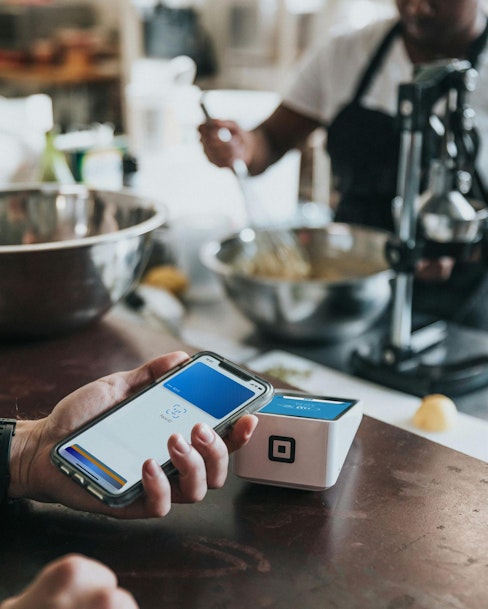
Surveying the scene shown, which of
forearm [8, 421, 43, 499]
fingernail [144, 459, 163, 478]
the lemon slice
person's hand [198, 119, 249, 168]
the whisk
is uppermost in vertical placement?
person's hand [198, 119, 249, 168]

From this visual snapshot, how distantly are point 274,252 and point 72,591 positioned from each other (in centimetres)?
123

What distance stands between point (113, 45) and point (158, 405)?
4.88 m

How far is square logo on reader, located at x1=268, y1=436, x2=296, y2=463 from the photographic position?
705mm

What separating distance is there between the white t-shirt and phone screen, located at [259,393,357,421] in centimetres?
105

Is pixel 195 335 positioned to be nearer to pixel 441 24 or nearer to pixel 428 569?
pixel 441 24

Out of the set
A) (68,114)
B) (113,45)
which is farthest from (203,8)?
(68,114)

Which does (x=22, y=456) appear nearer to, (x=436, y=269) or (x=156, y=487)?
(x=156, y=487)

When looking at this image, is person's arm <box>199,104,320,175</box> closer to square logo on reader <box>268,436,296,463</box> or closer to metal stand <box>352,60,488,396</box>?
metal stand <box>352,60,488,396</box>

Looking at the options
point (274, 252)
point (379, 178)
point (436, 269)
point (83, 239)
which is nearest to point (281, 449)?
point (83, 239)

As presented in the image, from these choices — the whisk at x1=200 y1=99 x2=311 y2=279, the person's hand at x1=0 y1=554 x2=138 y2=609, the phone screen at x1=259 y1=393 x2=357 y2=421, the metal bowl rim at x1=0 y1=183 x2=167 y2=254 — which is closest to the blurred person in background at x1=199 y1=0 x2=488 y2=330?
the whisk at x1=200 y1=99 x2=311 y2=279

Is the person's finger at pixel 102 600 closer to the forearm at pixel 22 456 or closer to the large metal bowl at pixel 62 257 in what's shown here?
the forearm at pixel 22 456

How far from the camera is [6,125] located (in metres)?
2.16

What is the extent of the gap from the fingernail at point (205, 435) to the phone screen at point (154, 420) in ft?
0.14

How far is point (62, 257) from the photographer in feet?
3.29
